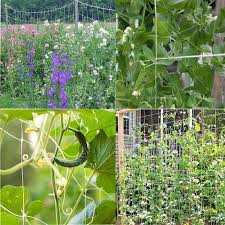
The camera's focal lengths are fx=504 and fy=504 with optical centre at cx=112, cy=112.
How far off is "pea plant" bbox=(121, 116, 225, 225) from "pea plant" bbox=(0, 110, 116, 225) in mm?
116

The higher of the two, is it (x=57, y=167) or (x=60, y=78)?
(x=60, y=78)

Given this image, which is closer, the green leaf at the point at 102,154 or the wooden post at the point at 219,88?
the wooden post at the point at 219,88

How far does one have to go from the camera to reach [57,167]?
231cm

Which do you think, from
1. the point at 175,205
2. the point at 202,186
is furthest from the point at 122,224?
the point at 202,186

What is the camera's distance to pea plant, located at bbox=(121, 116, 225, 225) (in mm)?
2203

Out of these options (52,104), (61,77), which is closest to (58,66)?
(61,77)

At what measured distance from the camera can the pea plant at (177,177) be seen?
7.23 ft

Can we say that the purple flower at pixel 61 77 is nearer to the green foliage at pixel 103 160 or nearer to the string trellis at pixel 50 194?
the string trellis at pixel 50 194

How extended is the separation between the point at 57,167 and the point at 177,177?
55 cm

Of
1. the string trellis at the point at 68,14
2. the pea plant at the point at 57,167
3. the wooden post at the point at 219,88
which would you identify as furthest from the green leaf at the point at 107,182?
the string trellis at the point at 68,14

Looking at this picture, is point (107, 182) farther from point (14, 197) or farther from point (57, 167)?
point (14, 197)

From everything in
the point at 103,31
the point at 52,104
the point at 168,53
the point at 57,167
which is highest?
the point at 103,31

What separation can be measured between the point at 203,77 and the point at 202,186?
1.60 feet

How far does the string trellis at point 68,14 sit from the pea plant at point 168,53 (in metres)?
0.08
